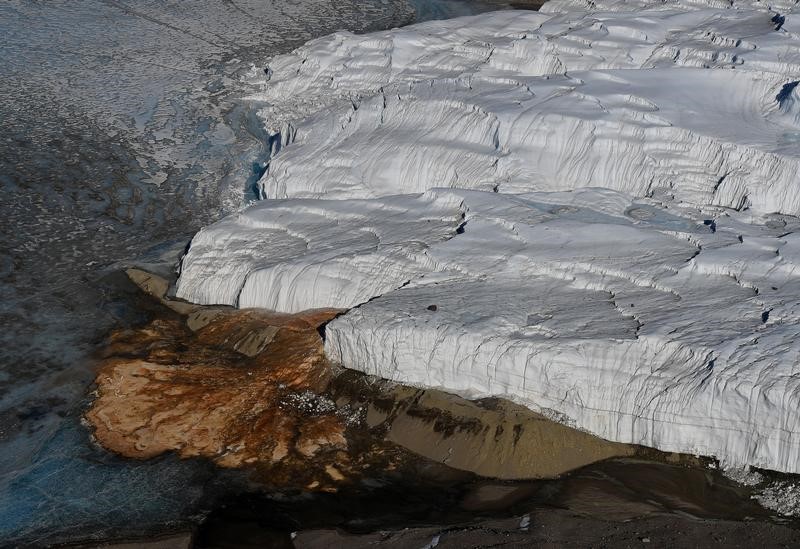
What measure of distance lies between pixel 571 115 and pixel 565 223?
1214 millimetres

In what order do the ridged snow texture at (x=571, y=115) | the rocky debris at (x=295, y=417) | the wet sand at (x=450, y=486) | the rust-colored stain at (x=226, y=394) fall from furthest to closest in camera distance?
the ridged snow texture at (x=571, y=115) < the rust-colored stain at (x=226, y=394) < the rocky debris at (x=295, y=417) < the wet sand at (x=450, y=486)

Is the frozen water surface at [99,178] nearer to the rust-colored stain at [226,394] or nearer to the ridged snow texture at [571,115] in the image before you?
the rust-colored stain at [226,394]

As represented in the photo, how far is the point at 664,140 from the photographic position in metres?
5.88

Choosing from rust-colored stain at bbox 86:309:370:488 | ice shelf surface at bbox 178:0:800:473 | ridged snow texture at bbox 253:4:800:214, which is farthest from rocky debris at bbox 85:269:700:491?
ridged snow texture at bbox 253:4:800:214

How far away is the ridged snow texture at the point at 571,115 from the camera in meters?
5.77

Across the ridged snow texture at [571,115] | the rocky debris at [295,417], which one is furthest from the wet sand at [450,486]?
the ridged snow texture at [571,115]

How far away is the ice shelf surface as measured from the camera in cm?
412

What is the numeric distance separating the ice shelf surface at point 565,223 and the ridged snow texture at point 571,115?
0.02 m

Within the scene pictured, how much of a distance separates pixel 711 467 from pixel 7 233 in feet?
15.0

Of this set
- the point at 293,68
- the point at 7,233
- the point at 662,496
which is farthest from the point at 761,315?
the point at 293,68

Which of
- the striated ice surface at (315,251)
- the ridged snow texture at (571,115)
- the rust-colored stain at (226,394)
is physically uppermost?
the ridged snow texture at (571,115)

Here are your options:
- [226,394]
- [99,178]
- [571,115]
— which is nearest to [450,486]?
[226,394]

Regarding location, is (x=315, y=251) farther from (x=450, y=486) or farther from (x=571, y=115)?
(x=571, y=115)

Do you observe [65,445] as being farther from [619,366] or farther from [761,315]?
[761,315]
